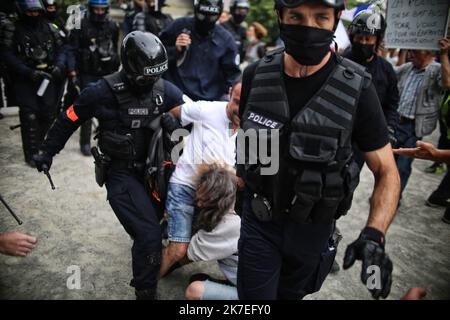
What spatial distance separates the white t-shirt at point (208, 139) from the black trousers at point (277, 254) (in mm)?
1079

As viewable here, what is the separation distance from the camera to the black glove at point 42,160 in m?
2.69

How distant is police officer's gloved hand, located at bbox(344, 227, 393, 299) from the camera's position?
4.67ft

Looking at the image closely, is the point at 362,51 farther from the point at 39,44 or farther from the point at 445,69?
the point at 39,44

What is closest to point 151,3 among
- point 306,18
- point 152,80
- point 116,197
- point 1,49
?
point 1,49

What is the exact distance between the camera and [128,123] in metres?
2.68

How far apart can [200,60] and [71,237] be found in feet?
8.03

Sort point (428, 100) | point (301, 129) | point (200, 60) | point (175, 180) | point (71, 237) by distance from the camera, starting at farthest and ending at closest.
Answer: point (200, 60), point (428, 100), point (71, 237), point (175, 180), point (301, 129)

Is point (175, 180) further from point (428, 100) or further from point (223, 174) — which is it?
point (428, 100)

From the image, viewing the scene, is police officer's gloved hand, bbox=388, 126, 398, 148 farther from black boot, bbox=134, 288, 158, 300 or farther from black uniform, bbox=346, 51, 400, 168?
black boot, bbox=134, 288, 158, 300

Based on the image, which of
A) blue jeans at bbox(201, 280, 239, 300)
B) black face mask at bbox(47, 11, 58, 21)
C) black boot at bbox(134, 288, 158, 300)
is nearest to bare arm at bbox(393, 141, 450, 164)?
blue jeans at bbox(201, 280, 239, 300)

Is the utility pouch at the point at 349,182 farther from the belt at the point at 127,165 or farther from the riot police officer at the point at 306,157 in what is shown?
the belt at the point at 127,165

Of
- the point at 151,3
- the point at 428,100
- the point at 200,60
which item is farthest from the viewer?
the point at 151,3

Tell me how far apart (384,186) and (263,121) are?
2.03 feet

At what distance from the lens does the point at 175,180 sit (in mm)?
2887
